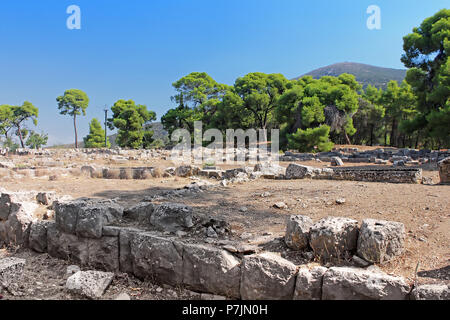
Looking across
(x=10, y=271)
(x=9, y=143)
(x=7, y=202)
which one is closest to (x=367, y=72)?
(x=9, y=143)

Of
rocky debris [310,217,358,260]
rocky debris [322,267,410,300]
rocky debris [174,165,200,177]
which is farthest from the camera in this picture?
rocky debris [174,165,200,177]

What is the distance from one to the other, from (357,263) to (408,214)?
6.38 feet

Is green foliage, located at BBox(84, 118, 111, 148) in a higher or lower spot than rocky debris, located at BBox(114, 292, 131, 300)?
higher

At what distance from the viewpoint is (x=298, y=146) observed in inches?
982

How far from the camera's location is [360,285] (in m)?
2.77

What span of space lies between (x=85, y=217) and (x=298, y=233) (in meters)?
3.06

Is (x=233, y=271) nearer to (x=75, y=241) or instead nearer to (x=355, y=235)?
(x=355, y=235)

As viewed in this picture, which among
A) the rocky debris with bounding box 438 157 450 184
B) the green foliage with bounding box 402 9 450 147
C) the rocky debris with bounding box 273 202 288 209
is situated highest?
the green foliage with bounding box 402 9 450 147

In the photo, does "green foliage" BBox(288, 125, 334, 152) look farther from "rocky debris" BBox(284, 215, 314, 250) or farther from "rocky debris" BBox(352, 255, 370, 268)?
"rocky debris" BBox(352, 255, 370, 268)

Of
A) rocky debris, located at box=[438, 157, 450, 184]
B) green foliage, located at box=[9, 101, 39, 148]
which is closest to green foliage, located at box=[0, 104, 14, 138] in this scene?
green foliage, located at box=[9, 101, 39, 148]

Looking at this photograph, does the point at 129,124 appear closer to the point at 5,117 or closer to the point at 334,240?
the point at 5,117

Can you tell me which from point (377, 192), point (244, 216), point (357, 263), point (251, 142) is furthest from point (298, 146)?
point (357, 263)

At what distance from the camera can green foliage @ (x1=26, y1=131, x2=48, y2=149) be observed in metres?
47.5

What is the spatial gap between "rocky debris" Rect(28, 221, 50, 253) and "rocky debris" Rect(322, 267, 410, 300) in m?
4.34
